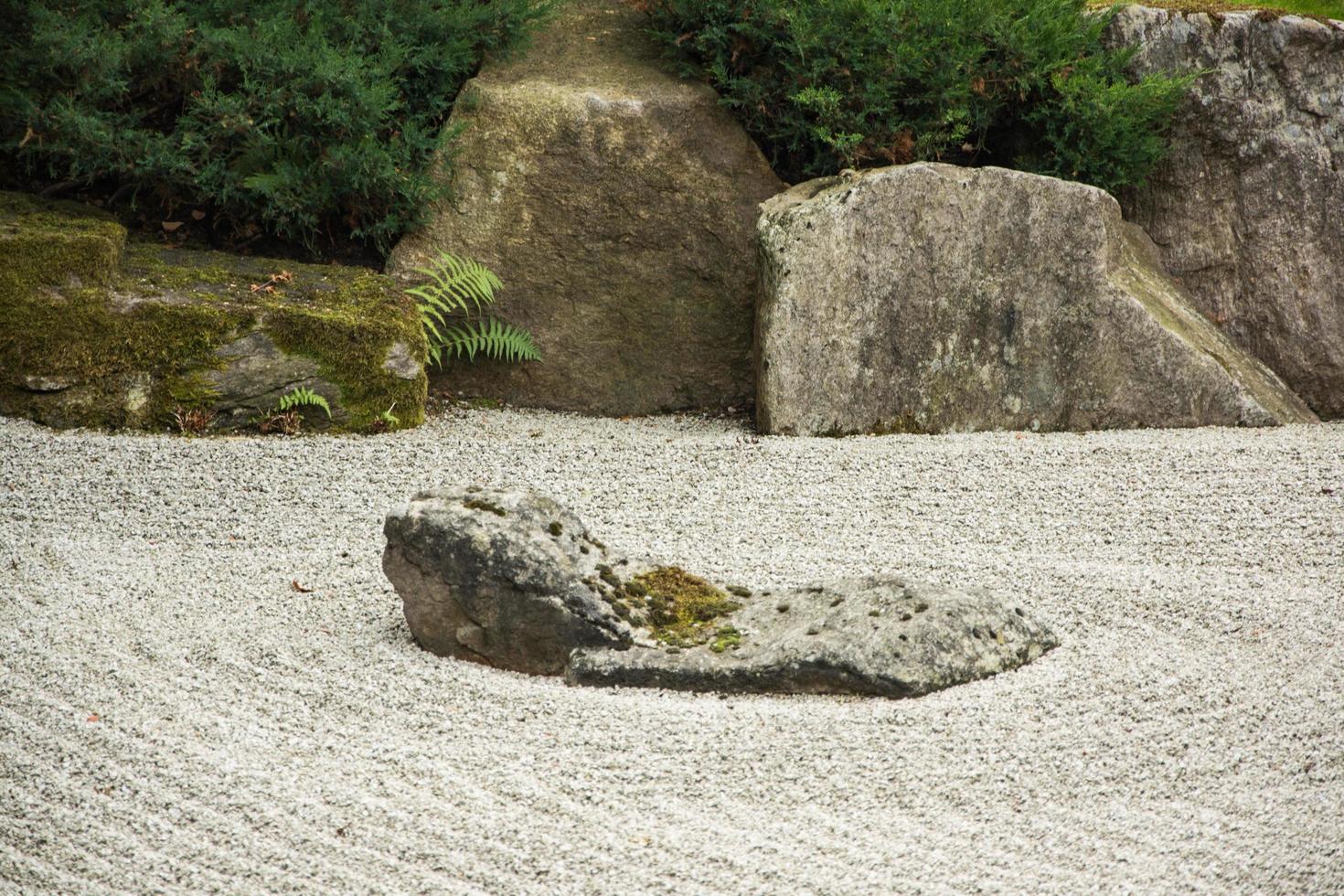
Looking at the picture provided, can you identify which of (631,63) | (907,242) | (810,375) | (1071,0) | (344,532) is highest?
(1071,0)

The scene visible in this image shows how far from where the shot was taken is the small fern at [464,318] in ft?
23.6

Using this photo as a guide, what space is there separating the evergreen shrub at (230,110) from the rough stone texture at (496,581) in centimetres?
368

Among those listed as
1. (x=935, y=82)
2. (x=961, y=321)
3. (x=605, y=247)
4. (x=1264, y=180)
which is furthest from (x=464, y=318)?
(x=1264, y=180)

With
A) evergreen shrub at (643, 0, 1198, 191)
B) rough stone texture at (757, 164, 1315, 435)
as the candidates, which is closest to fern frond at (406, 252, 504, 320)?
rough stone texture at (757, 164, 1315, 435)

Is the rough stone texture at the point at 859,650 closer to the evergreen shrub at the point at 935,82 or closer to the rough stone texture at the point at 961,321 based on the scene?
the rough stone texture at the point at 961,321

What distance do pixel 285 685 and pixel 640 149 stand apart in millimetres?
4779

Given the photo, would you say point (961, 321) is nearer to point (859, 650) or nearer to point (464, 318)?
point (464, 318)

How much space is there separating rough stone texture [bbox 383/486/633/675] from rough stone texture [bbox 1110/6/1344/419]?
558 centimetres

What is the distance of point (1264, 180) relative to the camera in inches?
309

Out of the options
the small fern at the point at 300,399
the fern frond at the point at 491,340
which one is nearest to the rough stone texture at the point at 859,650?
the small fern at the point at 300,399

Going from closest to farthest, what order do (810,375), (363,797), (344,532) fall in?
(363,797) < (344,532) < (810,375)

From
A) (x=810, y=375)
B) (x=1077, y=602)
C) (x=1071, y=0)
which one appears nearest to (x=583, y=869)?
(x=1077, y=602)

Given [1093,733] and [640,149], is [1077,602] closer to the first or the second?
[1093,733]

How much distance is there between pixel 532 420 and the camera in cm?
733
